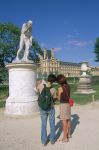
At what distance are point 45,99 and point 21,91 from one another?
4.87 metres

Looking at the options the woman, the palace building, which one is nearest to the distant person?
the woman

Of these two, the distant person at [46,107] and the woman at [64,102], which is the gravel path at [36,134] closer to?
the distant person at [46,107]

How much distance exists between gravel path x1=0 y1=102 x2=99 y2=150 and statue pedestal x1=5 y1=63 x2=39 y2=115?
0.66 m

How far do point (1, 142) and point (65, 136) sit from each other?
1.80 metres

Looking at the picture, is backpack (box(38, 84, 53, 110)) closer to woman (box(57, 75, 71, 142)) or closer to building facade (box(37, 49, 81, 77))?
woman (box(57, 75, 71, 142))

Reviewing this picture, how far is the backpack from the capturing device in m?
7.14

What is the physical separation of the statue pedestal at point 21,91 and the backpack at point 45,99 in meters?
4.61

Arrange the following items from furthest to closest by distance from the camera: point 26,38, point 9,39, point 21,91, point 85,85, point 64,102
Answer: point 9,39 < point 85,85 < point 26,38 < point 21,91 < point 64,102

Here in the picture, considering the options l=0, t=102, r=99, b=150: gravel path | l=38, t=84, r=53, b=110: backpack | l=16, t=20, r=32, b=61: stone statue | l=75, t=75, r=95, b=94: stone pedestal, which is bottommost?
l=0, t=102, r=99, b=150: gravel path

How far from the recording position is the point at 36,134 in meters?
8.13

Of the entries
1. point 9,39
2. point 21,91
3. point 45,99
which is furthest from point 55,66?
point 45,99

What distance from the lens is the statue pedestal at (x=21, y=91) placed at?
38.5 feet

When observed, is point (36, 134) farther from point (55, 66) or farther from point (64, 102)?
point (55, 66)

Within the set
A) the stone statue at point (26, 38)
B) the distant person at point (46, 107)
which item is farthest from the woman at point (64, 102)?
the stone statue at point (26, 38)
